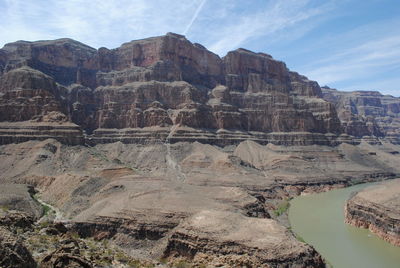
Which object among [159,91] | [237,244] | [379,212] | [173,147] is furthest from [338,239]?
[159,91]

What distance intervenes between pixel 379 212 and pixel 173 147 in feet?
192

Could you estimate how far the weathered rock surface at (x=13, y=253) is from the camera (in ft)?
58.9

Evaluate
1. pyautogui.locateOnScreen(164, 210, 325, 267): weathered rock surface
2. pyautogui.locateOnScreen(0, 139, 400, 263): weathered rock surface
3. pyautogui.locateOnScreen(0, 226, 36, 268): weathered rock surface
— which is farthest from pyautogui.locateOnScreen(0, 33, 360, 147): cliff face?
pyautogui.locateOnScreen(0, 226, 36, 268): weathered rock surface

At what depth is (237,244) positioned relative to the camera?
33.8m

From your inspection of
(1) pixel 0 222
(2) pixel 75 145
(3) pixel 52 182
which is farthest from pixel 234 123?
(1) pixel 0 222

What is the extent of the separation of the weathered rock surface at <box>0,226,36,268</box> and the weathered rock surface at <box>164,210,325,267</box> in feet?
56.8

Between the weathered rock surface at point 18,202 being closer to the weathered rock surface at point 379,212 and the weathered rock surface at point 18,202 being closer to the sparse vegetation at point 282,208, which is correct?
the sparse vegetation at point 282,208

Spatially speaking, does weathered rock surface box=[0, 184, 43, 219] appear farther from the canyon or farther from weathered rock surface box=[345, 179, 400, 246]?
weathered rock surface box=[345, 179, 400, 246]

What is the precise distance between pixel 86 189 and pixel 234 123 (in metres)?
68.4

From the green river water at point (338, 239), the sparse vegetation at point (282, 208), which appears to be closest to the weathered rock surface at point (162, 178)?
the sparse vegetation at point (282, 208)

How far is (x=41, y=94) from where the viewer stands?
99938 millimetres

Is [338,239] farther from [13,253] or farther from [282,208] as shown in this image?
[13,253]

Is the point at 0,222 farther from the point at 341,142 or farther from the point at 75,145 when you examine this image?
the point at 341,142

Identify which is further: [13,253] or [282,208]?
[282,208]
